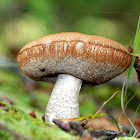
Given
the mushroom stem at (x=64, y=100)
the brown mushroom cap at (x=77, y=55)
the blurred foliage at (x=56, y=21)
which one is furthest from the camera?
the blurred foliage at (x=56, y=21)

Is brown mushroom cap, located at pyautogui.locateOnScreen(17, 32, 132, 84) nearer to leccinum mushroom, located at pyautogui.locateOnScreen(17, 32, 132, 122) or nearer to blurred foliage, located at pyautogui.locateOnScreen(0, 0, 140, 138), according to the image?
leccinum mushroom, located at pyautogui.locateOnScreen(17, 32, 132, 122)

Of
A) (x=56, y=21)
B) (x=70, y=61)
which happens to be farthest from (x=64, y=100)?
(x=56, y=21)

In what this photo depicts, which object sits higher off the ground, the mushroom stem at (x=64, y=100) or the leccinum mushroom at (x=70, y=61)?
the leccinum mushroom at (x=70, y=61)

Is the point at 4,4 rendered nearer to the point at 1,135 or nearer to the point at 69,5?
the point at 69,5

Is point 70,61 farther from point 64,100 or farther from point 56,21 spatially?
point 56,21

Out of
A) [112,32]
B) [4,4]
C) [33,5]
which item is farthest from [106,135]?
[4,4]

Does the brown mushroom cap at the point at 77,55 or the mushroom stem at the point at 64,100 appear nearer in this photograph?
the brown mushroom cap at the point at 77,55

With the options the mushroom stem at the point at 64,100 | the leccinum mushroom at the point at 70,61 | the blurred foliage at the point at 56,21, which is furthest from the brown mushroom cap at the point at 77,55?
the blurred foliage at the point at 56,21

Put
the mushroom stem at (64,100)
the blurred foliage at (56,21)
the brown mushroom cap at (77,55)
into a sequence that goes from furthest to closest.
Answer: the blurred foliage at (56,21) → the mushroom stem at (64,100) → the brown mushroom cap at (77,55)

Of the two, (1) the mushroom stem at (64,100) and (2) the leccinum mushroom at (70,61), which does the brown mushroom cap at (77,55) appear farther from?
(1) the mushroom stem at (64,100)
